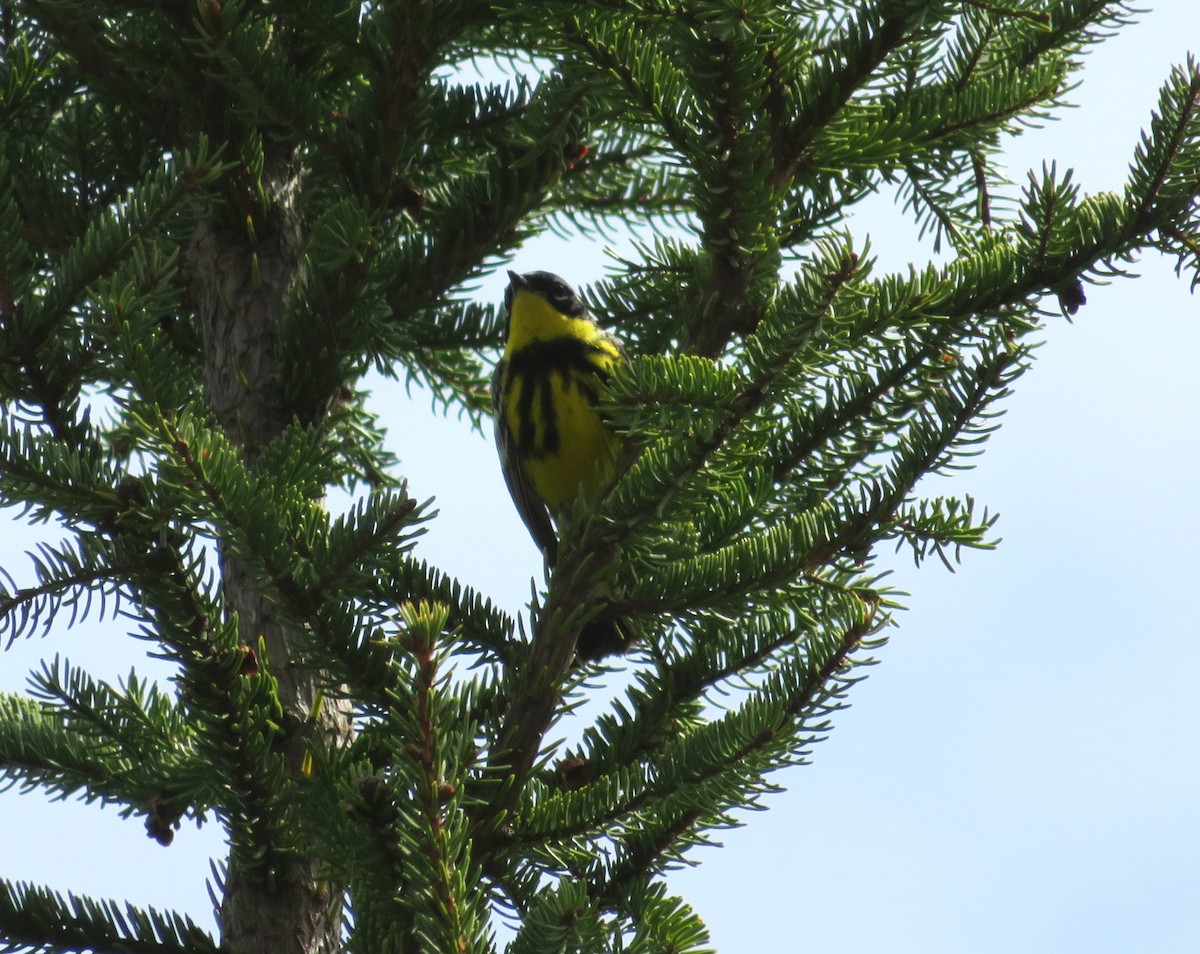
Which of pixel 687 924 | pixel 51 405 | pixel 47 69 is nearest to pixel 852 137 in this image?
pixel 687 924

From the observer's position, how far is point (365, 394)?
10.4 ft

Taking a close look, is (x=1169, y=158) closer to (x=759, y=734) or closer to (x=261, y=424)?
(x=759, y=734)

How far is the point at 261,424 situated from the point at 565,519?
30.5 inches

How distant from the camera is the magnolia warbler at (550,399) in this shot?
3.10 m

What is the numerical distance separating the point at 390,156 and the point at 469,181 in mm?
191

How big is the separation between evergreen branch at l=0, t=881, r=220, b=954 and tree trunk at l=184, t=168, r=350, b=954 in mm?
112

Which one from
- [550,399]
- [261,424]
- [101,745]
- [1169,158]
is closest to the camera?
[1169,158]

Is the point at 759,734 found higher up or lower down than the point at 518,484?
lower down

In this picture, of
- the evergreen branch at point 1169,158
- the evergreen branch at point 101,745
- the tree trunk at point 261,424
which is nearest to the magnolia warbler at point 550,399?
the tree trunk at point 261,424

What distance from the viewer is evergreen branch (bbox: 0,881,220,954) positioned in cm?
167

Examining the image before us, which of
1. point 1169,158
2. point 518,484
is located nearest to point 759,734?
point 1169,158

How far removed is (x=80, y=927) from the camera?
1.71 meters

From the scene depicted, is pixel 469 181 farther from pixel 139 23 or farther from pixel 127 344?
pixel 127 344

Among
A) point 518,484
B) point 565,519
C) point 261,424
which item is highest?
point 518,484
